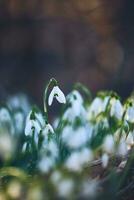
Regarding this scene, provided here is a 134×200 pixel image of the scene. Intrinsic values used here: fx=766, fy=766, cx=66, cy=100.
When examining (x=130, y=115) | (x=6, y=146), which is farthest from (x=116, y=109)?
(x=6, y=146)

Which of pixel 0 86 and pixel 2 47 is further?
pixel 2 47

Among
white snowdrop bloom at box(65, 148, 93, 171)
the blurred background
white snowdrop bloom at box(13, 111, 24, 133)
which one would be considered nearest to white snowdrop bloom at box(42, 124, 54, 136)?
white snowdrop bloom at box(65, 148, 93, 171)

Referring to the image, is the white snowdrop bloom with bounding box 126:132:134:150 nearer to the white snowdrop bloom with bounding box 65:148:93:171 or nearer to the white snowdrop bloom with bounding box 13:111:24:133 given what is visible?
the white snowdrop bloom with bounding box 65:148:93:171

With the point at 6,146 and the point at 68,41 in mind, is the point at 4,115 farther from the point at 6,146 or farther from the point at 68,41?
the point at 68,41

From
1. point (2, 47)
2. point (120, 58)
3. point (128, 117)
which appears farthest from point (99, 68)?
point (128, 117)

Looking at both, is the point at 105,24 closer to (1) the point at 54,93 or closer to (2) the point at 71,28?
(2) the point at 71,28

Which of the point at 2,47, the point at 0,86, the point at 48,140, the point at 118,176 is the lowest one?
the point at 118,176

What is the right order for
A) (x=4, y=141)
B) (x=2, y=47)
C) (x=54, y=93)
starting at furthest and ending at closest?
(x=2, y=47), (x=4, y=141), (x=54, y=93)

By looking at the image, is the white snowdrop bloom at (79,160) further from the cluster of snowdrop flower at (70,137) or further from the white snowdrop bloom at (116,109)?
the white snowdrop bloom at (116,109)
